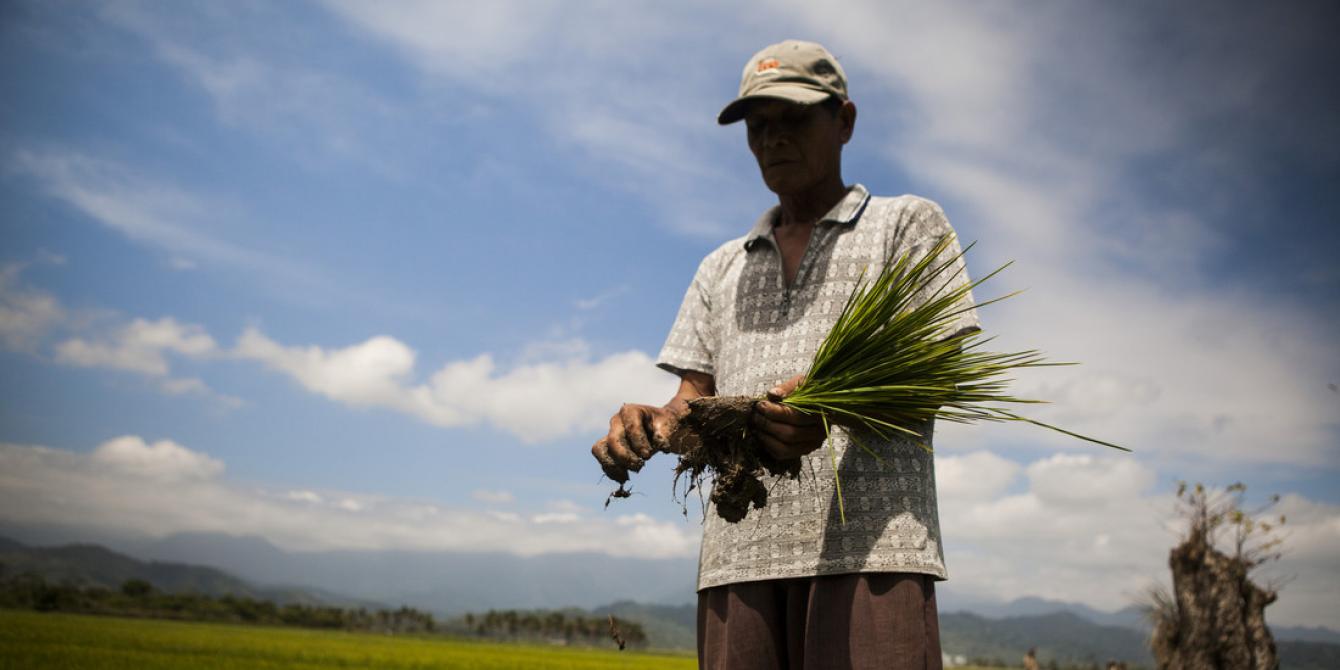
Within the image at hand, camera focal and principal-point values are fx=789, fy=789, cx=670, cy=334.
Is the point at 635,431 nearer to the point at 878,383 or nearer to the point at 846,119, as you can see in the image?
the point at 878,383

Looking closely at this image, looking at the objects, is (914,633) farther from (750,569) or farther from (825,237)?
(825,237)

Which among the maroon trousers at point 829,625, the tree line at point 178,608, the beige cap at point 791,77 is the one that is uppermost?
the beige cap at point 791,77

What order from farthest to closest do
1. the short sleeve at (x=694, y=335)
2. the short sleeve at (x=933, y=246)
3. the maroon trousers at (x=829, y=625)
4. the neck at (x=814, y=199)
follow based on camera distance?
the short sleeve at (x=694, y=335) → the neck at (x=814, y=199) → the short sleeve at (x=933, y=246) → the maroon trousers at (x=829, y=625)

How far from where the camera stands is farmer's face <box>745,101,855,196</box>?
1881 mm

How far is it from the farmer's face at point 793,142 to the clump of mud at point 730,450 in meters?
0.64

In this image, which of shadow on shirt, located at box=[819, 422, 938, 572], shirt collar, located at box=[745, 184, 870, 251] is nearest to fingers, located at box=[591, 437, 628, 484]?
shadow on shirt, located at box=[819, 422, 938, 572]

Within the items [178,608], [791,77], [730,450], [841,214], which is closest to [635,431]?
[730,450]

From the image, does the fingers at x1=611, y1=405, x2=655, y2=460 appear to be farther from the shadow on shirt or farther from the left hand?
the shadow on shirt

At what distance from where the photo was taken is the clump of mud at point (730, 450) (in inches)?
62.6

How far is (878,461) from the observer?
165cm

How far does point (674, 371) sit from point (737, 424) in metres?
0.58

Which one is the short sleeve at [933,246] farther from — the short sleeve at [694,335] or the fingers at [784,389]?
the short sleeve at [694,335]

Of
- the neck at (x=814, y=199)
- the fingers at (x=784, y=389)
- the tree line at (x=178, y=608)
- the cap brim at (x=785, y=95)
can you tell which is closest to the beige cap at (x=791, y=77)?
the cap brim at (x=785, y=95)

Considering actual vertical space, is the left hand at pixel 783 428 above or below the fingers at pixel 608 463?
above
